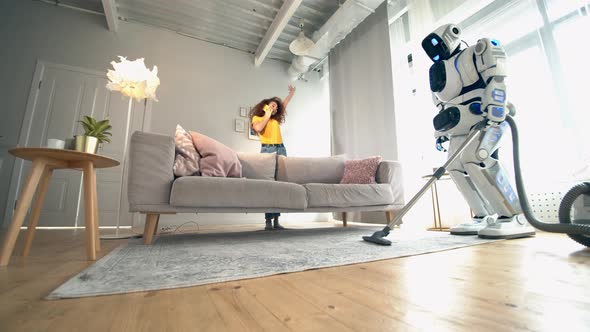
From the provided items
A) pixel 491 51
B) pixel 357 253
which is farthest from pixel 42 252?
pixel 491 51

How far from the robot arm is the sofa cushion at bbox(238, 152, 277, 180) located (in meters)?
1.76

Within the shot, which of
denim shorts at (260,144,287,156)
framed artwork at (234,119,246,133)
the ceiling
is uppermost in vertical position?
the ceiling

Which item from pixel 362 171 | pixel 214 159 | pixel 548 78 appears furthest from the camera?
pixel 362 171

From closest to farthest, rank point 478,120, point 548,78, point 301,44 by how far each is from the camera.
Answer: point 478,120 < point 548,78 < point 301,44

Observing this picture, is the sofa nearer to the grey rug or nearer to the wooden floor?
the grey rug

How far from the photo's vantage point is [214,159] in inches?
72.1

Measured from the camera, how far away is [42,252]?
1174mm

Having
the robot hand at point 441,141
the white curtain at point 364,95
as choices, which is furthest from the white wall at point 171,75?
the robot hand at point 441,141

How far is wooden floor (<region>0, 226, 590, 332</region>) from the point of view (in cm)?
41

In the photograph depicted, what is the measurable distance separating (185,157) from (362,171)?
152 cm

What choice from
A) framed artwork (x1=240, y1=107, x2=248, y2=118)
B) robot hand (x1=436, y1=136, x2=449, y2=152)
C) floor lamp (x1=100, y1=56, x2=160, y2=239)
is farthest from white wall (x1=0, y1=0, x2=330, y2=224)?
robot hand (x1=436, y1=136, x2=449, y2=152)

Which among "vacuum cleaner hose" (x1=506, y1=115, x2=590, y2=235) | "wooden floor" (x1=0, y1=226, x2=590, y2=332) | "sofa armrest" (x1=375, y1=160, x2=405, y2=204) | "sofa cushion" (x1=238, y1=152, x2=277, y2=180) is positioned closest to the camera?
"wooden floor" (x1=0, y1=226, x2=590, y2=332)

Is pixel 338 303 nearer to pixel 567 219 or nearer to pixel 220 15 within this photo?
pixel 567 219

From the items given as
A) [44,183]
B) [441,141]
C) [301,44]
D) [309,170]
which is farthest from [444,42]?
[44,183]
